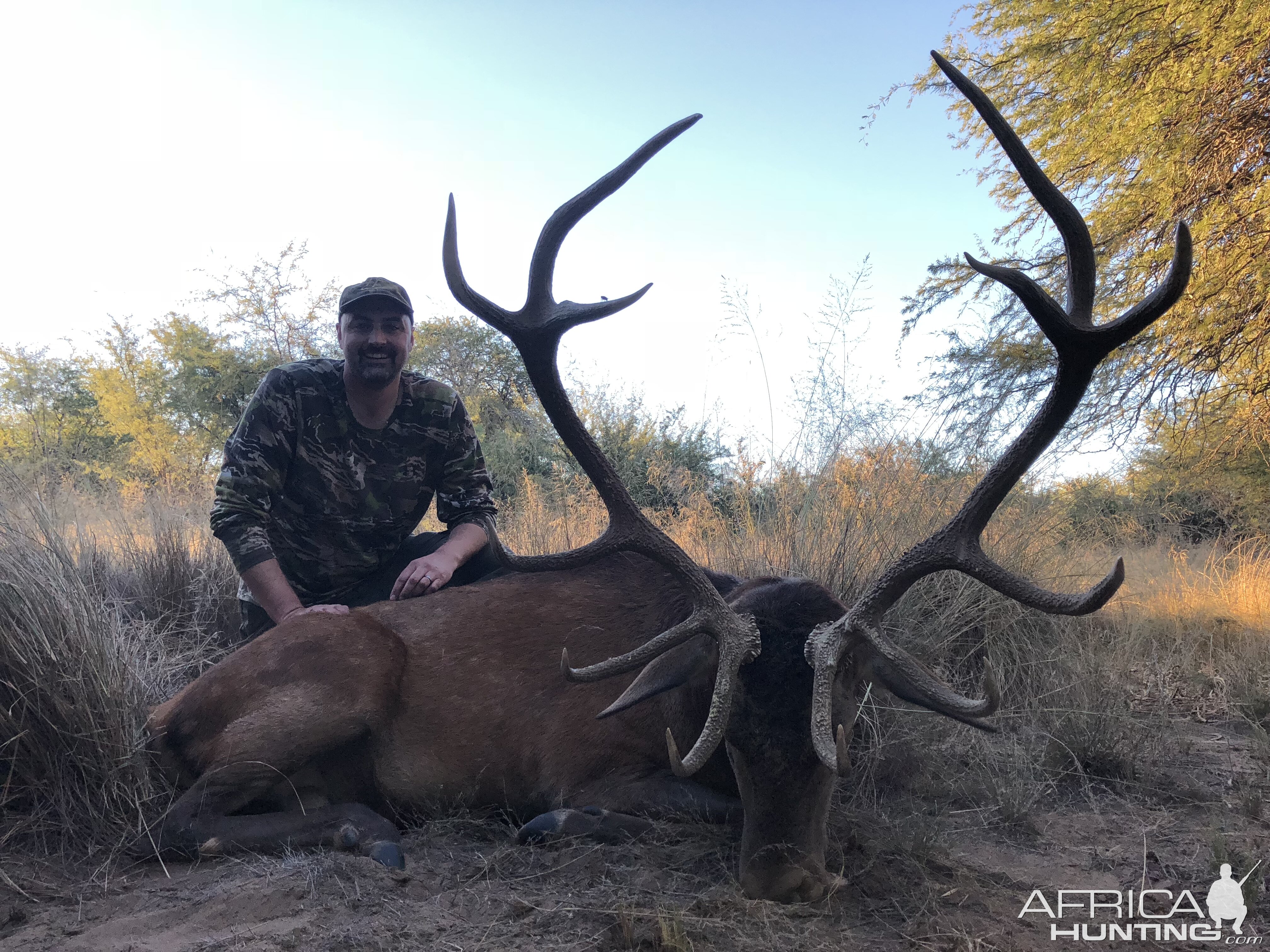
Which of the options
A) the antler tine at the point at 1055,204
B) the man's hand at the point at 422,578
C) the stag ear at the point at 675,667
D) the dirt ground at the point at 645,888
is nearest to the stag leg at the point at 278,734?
the dirt ground at the point at 645,888

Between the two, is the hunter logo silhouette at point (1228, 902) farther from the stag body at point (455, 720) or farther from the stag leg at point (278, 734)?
the stag leg at point (278, 734)

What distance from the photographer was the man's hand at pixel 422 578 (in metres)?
3.75

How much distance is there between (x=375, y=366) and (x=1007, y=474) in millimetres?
3043

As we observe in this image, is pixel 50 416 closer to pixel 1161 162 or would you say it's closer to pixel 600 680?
pixel 600 680

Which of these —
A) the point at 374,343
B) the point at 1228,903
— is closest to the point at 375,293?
the point at 374,343

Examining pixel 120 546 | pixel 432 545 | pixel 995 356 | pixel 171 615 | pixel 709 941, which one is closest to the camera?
pixel 709 941

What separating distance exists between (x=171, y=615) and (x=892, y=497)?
4.69 meters

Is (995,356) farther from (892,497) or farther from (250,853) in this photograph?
(250,853)

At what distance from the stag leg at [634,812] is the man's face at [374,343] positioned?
2.34 m

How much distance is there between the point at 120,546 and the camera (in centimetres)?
586

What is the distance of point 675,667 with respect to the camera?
8.97 feet

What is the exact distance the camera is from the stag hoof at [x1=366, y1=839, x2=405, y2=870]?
2639 mm

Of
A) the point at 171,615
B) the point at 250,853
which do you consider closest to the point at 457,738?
the point at 250,853

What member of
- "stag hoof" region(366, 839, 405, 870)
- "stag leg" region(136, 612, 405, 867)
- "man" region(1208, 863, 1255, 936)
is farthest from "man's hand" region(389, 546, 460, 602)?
"man" region(1208, 863, 1255, 936)
